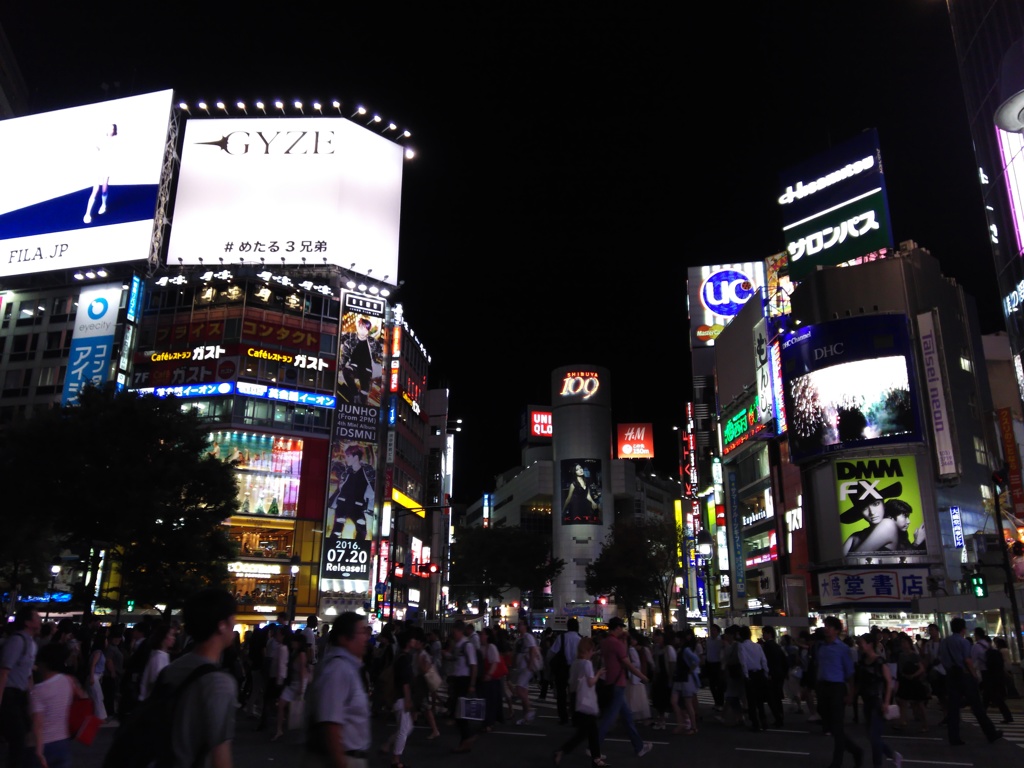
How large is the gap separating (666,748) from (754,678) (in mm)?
2575

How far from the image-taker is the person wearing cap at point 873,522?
127 feet

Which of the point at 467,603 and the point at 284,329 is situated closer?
the point at 284,329

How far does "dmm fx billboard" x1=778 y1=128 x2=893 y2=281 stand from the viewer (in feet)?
144

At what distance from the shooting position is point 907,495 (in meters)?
38.7

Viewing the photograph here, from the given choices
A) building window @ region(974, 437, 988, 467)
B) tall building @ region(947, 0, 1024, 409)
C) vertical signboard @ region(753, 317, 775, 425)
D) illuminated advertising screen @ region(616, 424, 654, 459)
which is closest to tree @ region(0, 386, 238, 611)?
vertical signboard @ region(753, 317, 775, 425)

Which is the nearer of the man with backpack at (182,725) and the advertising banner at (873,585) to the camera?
the man with backpack at (182,725)

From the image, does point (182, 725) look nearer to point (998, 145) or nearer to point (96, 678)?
point (96, 678)

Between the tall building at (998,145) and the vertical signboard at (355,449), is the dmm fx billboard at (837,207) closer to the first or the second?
the tall building at (998,145)

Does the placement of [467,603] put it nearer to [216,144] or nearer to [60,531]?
[216,144]

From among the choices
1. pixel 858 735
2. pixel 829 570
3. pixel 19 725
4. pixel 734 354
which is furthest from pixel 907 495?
pixel 19 725

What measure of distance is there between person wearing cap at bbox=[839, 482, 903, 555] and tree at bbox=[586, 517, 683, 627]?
65.7 ft

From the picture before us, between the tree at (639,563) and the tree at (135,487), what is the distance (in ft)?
114

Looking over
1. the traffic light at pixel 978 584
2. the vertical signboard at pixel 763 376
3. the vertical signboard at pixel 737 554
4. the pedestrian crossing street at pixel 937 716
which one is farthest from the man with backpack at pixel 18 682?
the vertical signboard at pixel 737 554

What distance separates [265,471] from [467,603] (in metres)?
44.6
